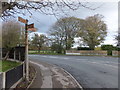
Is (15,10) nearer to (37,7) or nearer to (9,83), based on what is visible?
(37,7)

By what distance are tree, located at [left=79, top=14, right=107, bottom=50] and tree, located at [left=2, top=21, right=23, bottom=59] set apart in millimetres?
18465

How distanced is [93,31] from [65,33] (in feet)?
23.7

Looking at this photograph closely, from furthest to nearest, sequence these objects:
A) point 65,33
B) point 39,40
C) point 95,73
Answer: point 39,40 < point 65,33 < point 95,73

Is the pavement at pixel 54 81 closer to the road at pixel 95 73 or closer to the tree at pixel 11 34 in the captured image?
the road at pixel 95 73

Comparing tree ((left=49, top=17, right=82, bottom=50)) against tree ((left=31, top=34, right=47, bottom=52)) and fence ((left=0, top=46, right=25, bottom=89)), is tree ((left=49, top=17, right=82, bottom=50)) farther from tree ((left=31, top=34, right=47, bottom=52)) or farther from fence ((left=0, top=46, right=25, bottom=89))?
fence ((left=0, top=46, right=25, bottom=89))

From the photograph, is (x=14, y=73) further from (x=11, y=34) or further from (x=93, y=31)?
(x=93, y=31)

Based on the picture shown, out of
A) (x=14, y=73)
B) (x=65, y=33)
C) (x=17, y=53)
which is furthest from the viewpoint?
(x=65, y=33)

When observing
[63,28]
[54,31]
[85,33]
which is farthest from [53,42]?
[85,33]

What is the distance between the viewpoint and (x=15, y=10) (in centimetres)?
407

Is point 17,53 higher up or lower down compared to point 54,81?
higher up

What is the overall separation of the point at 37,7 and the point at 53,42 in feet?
81.1

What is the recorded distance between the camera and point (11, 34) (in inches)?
366

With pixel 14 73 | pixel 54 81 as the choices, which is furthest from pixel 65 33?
pixel 14 73

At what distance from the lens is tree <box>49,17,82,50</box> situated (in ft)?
84.6
